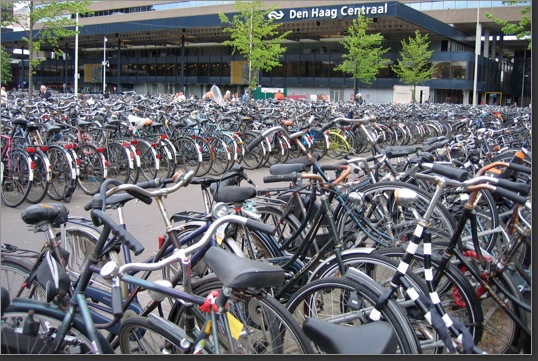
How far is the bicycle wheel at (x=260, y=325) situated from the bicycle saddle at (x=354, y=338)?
372mm

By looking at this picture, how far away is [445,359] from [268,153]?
8.61 metres

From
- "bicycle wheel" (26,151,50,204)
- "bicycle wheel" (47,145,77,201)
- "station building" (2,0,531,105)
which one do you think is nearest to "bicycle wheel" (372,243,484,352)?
"bicycle wheel" (26,151,50,204)

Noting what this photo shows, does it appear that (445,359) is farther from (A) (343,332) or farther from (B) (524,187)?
(B) (524,187)

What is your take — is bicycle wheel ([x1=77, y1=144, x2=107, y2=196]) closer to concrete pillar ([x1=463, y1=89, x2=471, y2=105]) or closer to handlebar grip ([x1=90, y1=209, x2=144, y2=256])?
handlebar grip ([x1=90, y1=209, x2=144, y2=256])

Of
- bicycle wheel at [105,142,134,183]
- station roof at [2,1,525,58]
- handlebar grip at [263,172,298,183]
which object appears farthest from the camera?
station roof at [2,1,525,58]

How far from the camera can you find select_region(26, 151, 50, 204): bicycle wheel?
7.28 m

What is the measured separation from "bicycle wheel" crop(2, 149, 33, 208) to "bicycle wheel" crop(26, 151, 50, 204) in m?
0.12

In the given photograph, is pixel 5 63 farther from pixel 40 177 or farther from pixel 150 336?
pixel 150 336

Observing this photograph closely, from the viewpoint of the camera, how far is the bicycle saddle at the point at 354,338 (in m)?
1.89

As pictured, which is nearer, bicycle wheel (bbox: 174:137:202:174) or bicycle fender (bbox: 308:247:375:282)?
bicycle fender (bbox: 308:247:375:282)

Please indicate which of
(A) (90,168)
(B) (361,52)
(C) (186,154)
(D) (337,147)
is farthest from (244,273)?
(B) (361,52)

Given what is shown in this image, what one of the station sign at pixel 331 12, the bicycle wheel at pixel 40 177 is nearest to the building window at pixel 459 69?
the station sign at pixel 331 12

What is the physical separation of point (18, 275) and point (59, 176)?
4841 mm

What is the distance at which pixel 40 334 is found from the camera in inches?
97.8
